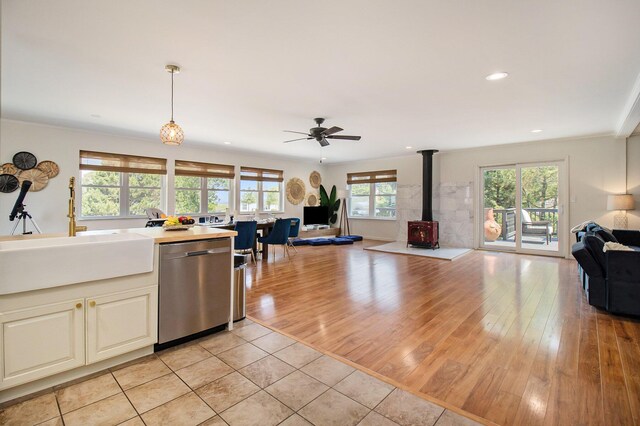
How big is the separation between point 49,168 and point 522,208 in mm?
9265

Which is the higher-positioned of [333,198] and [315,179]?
[315,179]

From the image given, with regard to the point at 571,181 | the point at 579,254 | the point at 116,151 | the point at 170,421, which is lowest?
the point at 170,421

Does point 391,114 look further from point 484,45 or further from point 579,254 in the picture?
point 579,254

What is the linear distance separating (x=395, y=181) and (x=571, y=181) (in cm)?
394

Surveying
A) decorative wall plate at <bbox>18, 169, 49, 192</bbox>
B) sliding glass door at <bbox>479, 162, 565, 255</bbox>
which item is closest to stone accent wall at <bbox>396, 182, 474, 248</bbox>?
sliding glass door at <bbox>479, 162, 565, 255</bbox>

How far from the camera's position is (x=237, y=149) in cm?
746

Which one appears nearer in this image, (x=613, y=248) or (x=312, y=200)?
(x=613, y=248)

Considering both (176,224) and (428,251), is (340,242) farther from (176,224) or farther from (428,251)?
(176,224)

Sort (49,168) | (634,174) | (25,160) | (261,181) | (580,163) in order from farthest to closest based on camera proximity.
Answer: (261,181), (580,163), (634,174), (49,168), (25,160)

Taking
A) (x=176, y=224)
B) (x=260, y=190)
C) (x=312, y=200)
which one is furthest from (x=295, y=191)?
(x=176, y=224)

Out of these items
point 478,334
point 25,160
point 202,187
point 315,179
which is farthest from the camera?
point 315,179

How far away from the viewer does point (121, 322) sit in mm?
2129

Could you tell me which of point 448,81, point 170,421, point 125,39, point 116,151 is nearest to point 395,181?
point 448,81

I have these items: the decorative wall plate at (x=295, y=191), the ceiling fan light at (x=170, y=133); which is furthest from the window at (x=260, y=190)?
the ceiling fan light at (x=170, y=133)
